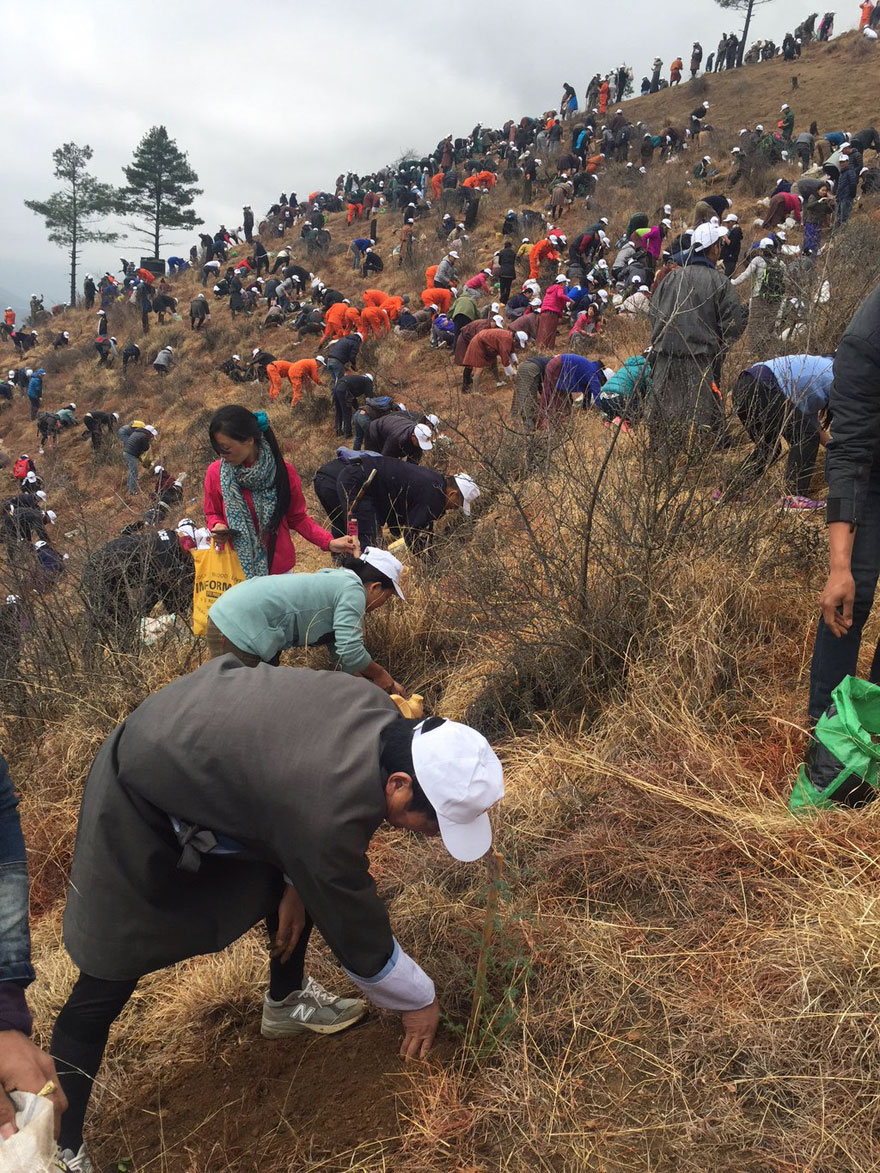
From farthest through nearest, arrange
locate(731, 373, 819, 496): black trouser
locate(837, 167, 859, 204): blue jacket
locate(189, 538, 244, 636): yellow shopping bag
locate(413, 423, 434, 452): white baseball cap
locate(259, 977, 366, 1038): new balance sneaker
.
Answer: locate(837, 167, 859, 204): blue jacket < locate(413, 423, 434, 452): white baseball cap < locate(189, 538, 244, 636): yellow shopping bag < locate(731, 373, 819, 496): black trouser < locate(259, 977, 366, 1038): new balance sneaker

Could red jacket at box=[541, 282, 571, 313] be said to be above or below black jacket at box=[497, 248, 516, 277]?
below

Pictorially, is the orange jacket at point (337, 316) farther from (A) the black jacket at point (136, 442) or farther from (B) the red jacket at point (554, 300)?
(B) the red jacket at point (554, 300)

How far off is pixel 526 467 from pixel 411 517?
1.15 m

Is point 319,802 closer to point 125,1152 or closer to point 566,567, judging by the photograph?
point 125,1152

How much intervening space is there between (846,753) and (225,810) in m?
1.79

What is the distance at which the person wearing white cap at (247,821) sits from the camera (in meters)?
1.56

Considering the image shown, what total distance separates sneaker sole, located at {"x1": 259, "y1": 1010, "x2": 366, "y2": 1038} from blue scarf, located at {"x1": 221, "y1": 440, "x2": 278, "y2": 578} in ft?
7.54

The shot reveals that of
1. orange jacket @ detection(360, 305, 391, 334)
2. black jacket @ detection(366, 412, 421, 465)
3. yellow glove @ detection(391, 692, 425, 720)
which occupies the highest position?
orange jacket @ detection(360, 305, 391, 334)

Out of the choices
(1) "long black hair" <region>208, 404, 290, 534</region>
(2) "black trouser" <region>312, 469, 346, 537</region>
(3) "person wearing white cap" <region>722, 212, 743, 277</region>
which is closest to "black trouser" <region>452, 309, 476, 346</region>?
(3) "person wearing white cap" <region>722, 212, 743, 277</region>

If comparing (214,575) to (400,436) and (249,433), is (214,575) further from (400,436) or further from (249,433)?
(400,436)

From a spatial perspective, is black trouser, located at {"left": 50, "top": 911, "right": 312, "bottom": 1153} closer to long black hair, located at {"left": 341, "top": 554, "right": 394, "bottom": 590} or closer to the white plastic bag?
the white plastic bag

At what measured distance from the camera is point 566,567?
3496mm

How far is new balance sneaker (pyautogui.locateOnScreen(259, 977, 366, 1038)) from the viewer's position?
2137 millimetres

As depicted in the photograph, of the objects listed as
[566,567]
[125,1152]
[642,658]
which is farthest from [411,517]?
[125,1152]
